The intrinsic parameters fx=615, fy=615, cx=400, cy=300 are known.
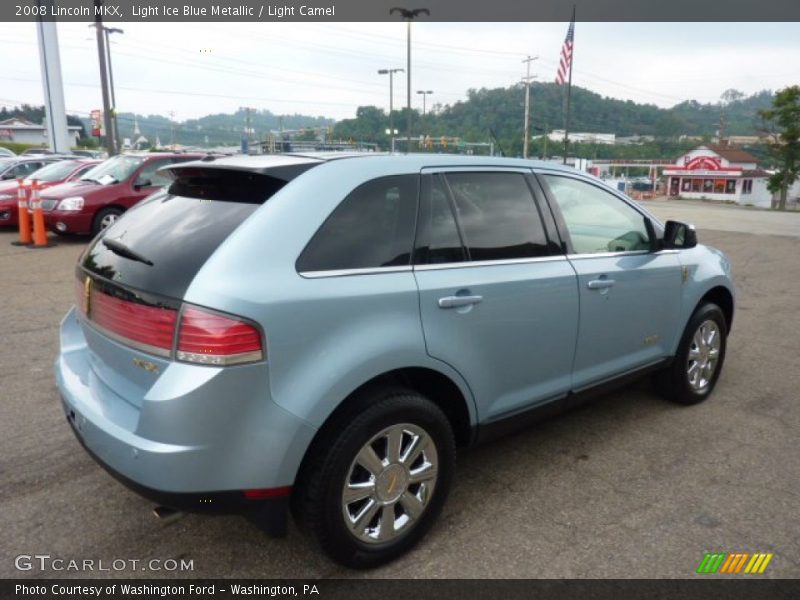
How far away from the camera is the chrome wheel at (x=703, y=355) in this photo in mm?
4352

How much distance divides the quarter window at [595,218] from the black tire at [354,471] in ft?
4.73

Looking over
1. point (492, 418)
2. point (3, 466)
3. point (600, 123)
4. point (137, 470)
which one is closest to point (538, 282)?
point (492, 418)

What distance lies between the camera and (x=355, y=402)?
7.96 ft

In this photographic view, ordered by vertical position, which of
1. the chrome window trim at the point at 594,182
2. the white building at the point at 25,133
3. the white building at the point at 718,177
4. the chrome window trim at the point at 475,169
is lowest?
the white building at the point at 718,177

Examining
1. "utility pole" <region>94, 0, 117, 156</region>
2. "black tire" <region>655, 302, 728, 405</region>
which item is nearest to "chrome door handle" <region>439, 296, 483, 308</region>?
"black tire" <region>655, 302, 728, 405</region>

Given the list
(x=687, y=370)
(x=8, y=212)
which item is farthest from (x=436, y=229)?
(x=8, y=212)

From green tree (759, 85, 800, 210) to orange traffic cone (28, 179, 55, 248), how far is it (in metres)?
42.3

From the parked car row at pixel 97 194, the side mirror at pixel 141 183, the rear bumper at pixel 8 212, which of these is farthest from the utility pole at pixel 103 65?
the side mirror at pixel 141 183

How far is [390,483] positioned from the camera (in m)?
2.55

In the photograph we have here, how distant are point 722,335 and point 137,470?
4113 mm

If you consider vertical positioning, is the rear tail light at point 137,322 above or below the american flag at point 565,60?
below

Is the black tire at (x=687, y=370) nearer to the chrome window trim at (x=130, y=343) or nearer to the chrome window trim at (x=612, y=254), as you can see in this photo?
the chrome window trim at (x=612, y=254)

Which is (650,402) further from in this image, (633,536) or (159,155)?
(159,155)

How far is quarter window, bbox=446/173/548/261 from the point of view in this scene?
117 inches
